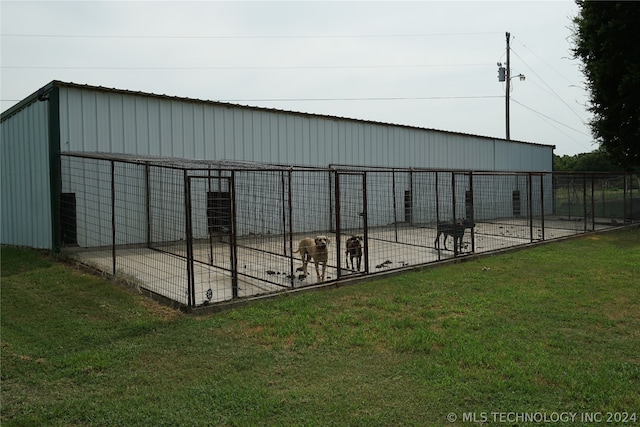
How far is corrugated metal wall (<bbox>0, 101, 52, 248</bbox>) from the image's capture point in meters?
10.5

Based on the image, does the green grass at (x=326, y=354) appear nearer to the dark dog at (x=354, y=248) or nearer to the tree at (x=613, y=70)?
the dark dog at (x=354, y=248)

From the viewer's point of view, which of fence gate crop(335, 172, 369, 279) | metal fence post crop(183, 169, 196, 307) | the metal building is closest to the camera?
metal fence post crop(183, 169, 196, 307)

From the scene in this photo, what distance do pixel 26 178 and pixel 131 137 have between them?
102 inches

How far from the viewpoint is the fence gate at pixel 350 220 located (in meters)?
8.28

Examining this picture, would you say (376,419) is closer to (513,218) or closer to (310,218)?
(310,218)

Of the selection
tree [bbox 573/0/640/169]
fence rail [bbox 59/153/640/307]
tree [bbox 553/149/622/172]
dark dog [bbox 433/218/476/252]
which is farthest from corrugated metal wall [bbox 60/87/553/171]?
tree [bbox 553/149/622/172]

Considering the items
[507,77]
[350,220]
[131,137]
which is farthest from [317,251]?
[507,77]

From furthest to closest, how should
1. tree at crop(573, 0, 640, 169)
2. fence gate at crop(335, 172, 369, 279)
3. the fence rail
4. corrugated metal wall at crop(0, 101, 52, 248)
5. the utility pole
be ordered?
the utility pole, tree at crop(573, 0, 640, 169), corrugated metal wall at crop(0, 101, 52, 248), fence gate at crop(335, 172, 369, 279), the fence rail

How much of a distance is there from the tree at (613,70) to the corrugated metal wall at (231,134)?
5.96m

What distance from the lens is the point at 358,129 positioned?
1638 centimetres

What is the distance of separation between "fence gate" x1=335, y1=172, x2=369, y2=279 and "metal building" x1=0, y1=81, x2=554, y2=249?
1572 millimetres

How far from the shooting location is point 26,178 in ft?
37.2

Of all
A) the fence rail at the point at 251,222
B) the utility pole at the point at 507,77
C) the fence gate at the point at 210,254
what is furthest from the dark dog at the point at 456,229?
the utility pole at the point at 507,77

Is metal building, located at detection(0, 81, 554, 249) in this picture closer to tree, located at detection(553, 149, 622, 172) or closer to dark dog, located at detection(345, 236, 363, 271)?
dark dog, located at detection(345, 236, 363, 271)
